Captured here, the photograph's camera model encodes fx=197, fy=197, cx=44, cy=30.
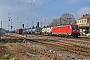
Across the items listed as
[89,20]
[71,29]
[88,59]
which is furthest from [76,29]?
[89,20]

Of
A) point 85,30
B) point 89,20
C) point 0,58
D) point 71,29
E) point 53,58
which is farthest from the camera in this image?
point 89,20

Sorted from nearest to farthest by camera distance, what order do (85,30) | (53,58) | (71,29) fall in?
1. (53,58)
2. (71,29)
3. (85,30)

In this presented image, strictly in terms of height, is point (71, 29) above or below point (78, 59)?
above

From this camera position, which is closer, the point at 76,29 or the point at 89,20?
the point at 76,29

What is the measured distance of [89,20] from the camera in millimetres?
108812

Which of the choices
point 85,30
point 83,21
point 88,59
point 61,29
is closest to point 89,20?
point 83,21

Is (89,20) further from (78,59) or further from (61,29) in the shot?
(78,59)

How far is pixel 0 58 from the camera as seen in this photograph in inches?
468

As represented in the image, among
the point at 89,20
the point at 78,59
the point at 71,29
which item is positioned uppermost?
the point at 89,20

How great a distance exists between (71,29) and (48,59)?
29.9m

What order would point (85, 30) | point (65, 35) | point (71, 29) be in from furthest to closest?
point (85, 30) → point (65, 35) → point (71, 29)

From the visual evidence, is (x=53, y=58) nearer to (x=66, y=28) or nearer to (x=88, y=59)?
(x=88, y=59)

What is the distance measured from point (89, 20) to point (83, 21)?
5176 mm

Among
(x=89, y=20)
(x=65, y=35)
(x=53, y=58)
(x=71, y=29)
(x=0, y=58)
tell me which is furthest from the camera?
(x=89, y=20)
